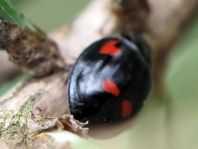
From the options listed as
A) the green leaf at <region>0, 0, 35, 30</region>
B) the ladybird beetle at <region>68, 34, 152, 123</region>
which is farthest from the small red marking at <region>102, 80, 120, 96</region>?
the green leaf at <region>0, 0, 35, 30</region>

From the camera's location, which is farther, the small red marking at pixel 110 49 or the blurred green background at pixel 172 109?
the small red marking at pixel 110 49

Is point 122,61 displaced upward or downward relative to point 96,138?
upward

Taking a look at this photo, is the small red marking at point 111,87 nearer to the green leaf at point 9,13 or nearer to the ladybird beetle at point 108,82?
the ladybird beetle at point 108,82

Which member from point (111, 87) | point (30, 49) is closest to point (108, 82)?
point (111, 87)

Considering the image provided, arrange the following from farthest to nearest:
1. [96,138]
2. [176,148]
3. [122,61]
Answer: [122,61], [176,148], [96,138]

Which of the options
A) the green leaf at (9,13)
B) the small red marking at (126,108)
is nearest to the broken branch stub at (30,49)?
the green leaf at (9,13)

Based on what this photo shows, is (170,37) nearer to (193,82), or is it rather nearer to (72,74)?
(193,82)

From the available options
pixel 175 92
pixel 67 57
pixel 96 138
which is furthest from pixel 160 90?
pixel 96 138

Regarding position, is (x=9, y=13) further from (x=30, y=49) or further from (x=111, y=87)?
(x=111, y=87)
